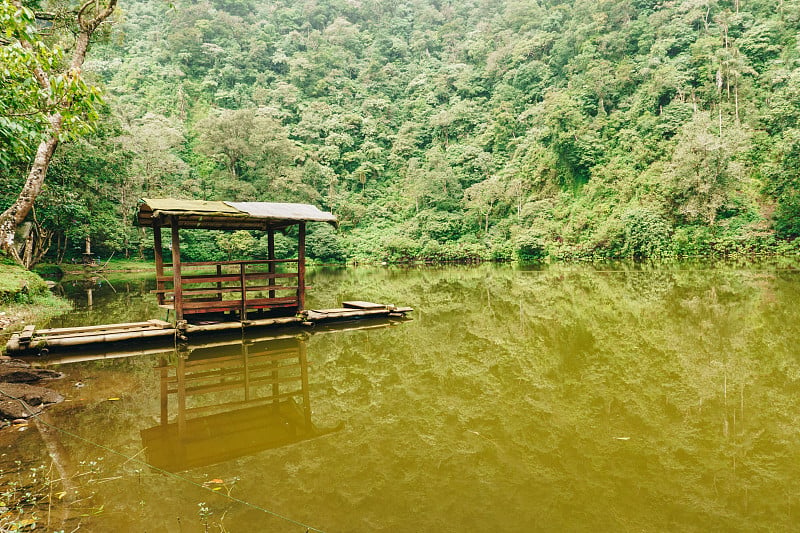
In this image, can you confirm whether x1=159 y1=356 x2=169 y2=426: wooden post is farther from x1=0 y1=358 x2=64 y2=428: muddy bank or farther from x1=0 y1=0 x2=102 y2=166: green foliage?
x1=0 y1=0 x2=102 y2=166: green foliage

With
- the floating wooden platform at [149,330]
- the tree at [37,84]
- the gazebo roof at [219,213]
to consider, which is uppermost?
the tree at [37,84]

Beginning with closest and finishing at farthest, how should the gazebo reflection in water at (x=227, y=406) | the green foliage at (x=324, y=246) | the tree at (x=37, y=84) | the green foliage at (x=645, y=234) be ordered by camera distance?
1. the gazebo reflection in water at (x=227, y=406)
2. the tree at (x=37, y=84)
3. the green foliage at (x=645, y=234)
4. the green foliage at (x=324, y=246)

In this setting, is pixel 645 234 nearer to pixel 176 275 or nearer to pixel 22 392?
pixel 176 275

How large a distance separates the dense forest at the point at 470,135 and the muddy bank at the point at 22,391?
35.8 ft

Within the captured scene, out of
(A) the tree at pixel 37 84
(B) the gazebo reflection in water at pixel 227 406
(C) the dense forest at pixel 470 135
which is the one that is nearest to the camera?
(B) the gazebo reflection in water at pixel 227 406

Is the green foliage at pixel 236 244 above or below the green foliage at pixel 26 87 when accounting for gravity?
below

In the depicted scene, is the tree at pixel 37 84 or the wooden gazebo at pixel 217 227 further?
Answer: the wooden gazebo at pixel 217 227

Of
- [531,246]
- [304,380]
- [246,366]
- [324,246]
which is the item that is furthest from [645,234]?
[246,366]

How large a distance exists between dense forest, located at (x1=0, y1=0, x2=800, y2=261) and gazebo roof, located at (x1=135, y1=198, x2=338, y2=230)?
7.56m

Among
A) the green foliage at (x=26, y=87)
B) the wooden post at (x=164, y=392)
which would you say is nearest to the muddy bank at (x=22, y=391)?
the wooden post at (x=164, y=392)

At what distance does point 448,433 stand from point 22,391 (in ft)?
16.7

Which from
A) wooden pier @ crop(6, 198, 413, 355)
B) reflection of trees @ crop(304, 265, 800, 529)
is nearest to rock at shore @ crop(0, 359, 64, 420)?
wooden pier @ crop(6, 198, 413, 355)

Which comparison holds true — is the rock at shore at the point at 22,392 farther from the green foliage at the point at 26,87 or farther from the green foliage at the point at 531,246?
the green foliage at the point at 531,246

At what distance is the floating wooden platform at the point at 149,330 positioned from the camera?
7.14 meters
